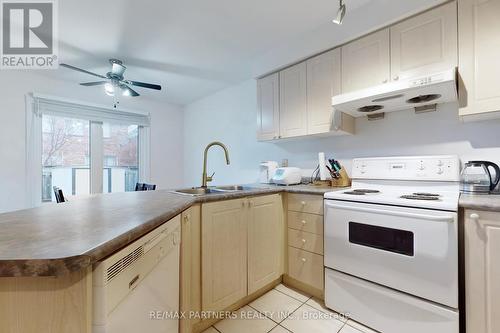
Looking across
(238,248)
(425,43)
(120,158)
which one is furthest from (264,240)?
(120,158)

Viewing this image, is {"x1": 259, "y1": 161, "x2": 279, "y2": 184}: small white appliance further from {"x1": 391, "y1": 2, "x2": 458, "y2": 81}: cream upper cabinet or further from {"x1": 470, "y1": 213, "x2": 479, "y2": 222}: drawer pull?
{"x1": 470, "y1": 213, "x2": 479, "y2": 222}: drawer pull

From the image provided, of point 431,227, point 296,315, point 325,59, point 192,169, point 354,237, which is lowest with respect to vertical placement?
point 296,315


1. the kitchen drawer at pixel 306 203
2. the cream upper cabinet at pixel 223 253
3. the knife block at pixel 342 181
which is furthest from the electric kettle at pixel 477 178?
the cream upper cabinet at pixel 223 253

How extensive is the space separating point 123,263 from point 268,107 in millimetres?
2216

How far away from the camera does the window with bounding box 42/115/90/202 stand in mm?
3105

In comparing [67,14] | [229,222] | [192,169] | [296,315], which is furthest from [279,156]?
[67,14]

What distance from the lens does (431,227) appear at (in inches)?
48.3

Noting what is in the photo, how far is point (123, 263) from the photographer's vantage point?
0.64m

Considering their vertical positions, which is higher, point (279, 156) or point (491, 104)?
point (491, 104)

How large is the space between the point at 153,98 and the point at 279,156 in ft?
8.69

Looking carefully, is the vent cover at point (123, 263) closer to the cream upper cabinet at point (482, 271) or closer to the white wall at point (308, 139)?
the cream upper cabinet at point (482, 271)

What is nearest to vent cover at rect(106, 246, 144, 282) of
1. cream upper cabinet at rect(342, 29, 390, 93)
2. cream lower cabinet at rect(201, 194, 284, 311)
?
cream lower cabinet at rect(201, 194, 284, 311)

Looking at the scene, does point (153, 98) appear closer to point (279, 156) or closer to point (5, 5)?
point (5, 5)

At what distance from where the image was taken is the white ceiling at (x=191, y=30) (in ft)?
5.80
